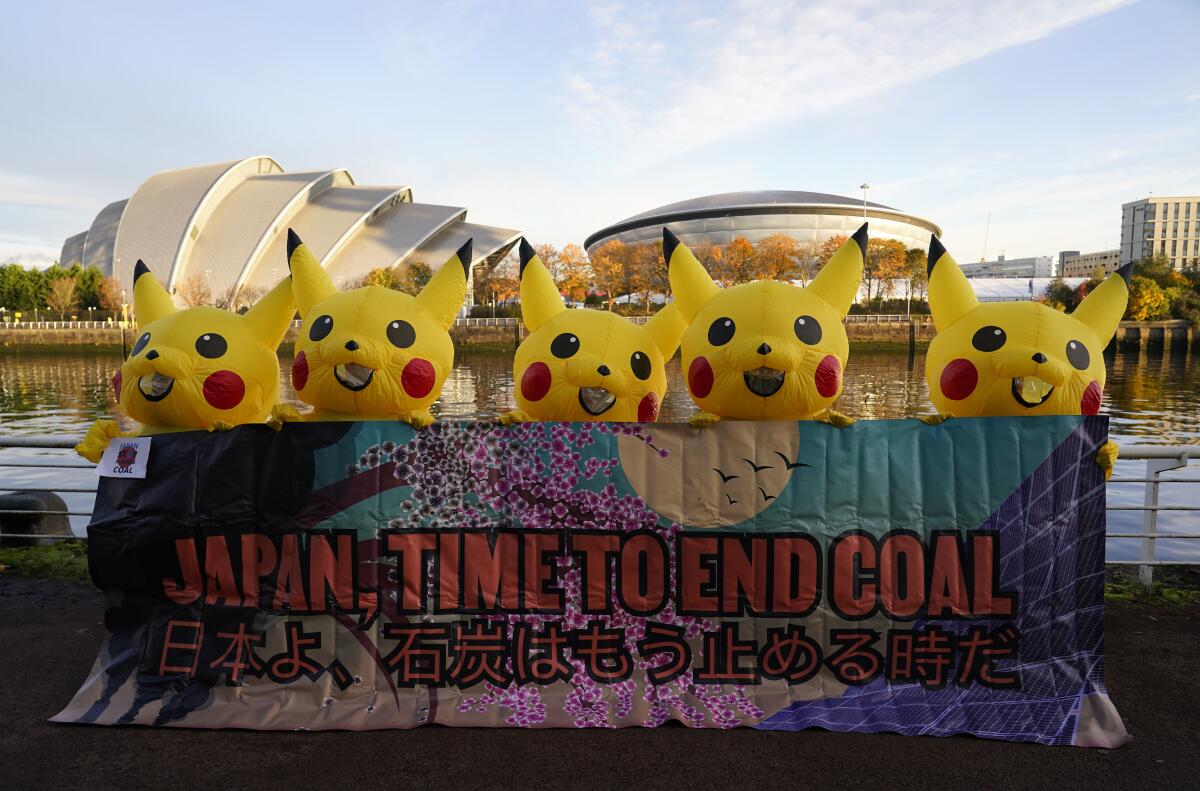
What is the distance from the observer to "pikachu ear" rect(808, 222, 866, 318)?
3.89 metres

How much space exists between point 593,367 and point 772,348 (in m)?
1.00

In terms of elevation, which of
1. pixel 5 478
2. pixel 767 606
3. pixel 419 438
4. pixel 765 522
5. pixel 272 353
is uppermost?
pixel 272 353

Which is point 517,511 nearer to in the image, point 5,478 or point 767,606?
point 767,606

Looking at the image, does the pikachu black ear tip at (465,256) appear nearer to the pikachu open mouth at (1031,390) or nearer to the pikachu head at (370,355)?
the pikachu head at (370,355)

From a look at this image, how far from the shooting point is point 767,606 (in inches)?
136

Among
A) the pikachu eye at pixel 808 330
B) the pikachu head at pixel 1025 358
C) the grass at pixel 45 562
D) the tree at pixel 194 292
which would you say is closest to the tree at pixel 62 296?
the tree at pixel 194 292

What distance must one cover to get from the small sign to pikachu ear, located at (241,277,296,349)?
2.79 ft

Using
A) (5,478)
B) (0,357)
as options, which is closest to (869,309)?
(5,478)

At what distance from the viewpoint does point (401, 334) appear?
A: 386cm

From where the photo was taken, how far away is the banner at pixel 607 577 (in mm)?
3357

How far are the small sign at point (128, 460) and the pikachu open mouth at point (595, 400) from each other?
89.9 inches

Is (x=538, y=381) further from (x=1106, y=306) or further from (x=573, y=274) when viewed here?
(x=573, y=274)

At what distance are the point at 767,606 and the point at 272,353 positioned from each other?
320cm

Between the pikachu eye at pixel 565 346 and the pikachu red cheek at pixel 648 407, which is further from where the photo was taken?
the pikachu red cheek at pixel 648 407
